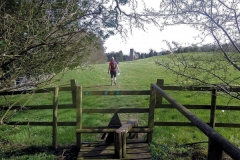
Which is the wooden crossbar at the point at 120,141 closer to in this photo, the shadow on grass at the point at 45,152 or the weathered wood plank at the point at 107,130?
the weathered wood plank at the point at 107,130

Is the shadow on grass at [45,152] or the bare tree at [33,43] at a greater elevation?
the bare tree at [33,43]

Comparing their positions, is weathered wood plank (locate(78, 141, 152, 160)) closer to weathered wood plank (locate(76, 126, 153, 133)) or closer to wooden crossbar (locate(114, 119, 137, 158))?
wooden crossbar (locate(114, 119, 137, 158))

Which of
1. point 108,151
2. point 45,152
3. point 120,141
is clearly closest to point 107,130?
point 108,151

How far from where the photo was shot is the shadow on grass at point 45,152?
15.2 feet

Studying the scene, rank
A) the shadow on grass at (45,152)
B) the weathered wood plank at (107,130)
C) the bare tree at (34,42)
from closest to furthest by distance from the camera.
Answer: the bare tree at (34,42), the weathered wood plank at (107,130), the shadow on grass at (45,152)

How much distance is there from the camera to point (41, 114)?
8.24 metres

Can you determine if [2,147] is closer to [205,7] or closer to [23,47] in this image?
[23,47]

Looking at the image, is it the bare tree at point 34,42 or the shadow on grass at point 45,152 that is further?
the shadow on grass at point 45,152

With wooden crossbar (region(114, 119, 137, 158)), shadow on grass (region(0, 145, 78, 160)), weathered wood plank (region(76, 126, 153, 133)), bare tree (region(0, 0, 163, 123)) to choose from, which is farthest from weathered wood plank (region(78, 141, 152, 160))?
bare tree (region(0, 0, 163, 123))

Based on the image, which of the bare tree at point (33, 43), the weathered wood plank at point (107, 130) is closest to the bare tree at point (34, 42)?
the bare tree at point (33, 43)

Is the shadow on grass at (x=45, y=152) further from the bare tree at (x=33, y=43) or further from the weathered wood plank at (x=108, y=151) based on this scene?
the bare tree at (x=33, y=43)

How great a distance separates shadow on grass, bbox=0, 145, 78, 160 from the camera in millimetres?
4621

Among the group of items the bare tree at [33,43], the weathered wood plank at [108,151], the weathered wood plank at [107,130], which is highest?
the bare tree at [33,43]

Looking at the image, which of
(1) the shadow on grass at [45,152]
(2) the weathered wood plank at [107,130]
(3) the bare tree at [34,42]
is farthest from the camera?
(1) the shadow on grass at [45,152]
